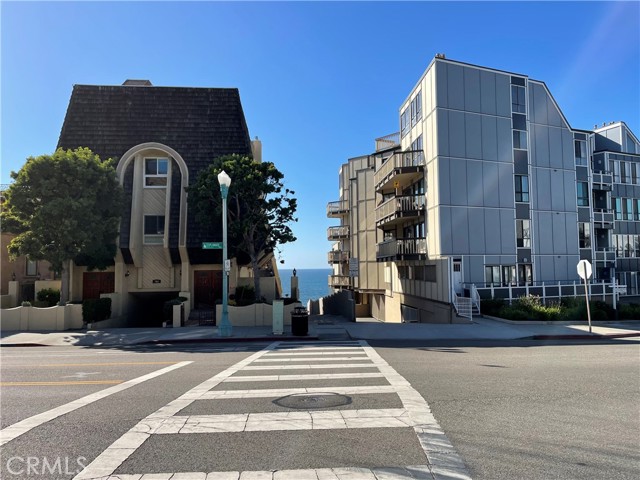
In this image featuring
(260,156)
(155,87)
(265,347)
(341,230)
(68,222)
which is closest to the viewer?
(265,347)

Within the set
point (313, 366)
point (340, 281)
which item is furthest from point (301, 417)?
point (340, 281)

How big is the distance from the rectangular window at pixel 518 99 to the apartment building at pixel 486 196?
0.07m

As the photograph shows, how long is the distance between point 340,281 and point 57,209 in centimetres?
2939

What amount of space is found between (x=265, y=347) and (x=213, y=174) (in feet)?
35.2

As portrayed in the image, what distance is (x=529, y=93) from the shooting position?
82.8ft

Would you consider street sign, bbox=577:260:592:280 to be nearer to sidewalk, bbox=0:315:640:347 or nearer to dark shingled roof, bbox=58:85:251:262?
sidewalk, bbox=0:315:640:347

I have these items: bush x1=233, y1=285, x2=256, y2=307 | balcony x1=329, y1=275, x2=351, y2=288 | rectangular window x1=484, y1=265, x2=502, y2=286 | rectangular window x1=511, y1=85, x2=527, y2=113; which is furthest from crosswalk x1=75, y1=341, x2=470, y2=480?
balcony x1=329, y1=275, x2=351, y2=288

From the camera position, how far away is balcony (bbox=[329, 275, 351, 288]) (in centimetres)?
4128

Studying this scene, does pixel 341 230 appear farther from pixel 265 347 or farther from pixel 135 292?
pixel 265 347

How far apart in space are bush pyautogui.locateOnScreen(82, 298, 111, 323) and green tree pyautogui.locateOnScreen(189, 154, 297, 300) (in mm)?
6242

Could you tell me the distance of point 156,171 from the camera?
2547cm

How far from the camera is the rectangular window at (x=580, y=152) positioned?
28.3 metres

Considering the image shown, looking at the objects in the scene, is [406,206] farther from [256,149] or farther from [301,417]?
[301,417]

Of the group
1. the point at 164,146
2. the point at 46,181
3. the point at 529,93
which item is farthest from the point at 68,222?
the point at 529,93
